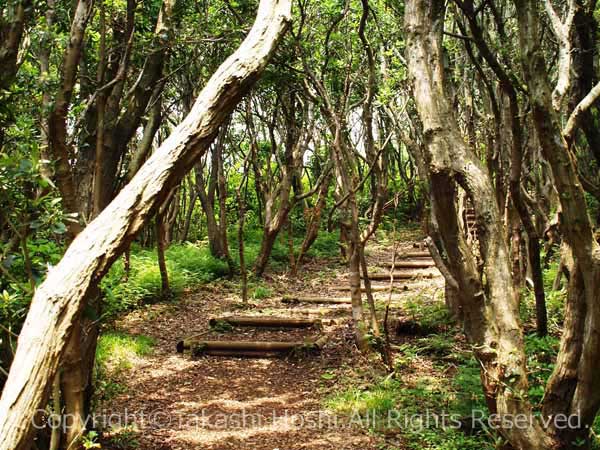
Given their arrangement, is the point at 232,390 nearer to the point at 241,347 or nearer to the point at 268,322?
the point at 241,347

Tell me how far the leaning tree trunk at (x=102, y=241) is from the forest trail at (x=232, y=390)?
3.80 m

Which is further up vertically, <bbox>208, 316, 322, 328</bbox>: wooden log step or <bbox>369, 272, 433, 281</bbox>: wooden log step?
<bbox>369, 272, 433, 281</bbox>: wooden log step

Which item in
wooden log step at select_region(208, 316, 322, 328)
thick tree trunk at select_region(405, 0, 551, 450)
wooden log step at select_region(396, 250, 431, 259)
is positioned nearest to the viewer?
thick tree trunk at select_region(405, 0, 551, 450)

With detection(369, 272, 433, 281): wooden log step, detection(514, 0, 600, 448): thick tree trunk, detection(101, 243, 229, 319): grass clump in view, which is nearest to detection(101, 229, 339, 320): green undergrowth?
detection(101, 243, 229, 319): grass clump

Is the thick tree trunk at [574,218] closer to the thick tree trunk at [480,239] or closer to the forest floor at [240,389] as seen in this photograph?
the thick tree trunk at [480,239]

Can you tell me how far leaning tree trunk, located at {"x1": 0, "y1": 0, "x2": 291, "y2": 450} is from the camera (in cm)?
161

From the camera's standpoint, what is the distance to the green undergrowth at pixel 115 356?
638 cm

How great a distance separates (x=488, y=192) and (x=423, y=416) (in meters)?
2.71

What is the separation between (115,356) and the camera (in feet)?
24.6

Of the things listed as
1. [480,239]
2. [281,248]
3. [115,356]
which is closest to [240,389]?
[115,356]

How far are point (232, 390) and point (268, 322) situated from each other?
255 cm

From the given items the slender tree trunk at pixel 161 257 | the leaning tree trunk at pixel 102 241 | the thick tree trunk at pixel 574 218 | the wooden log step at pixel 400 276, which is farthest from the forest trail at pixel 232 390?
the leaning tree trunk at pixel 102 241

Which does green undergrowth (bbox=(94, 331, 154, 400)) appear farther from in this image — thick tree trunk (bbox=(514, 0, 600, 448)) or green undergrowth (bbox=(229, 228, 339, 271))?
green undergrowth (bbox=(229, 228, 339, 271))

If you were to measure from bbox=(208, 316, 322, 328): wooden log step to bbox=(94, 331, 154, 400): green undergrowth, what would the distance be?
51.2 inches
